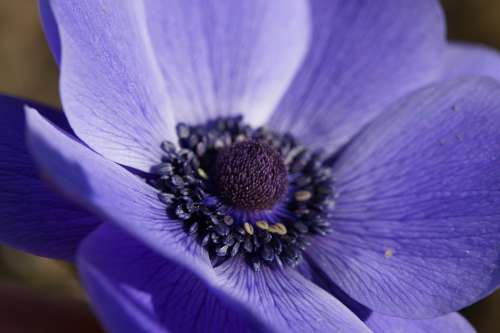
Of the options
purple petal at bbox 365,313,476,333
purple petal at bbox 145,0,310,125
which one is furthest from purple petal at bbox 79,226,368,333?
purple petal at bbox 145,0,310,125

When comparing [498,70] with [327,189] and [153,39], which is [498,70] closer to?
[327,189]

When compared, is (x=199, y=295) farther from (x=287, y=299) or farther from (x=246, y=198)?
(x=246, y=198)

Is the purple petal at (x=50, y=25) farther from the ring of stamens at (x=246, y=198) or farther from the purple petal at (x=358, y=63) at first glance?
the purple petal at (x=358, y=63)

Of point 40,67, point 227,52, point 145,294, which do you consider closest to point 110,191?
point 145,294

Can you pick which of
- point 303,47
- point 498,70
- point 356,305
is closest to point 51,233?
point 356,305

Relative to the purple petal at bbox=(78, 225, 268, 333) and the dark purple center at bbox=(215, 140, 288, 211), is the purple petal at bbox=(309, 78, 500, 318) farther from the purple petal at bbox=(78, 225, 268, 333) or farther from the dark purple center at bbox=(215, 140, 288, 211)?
the purple petal at bbox=(78, 225, 268, 333)

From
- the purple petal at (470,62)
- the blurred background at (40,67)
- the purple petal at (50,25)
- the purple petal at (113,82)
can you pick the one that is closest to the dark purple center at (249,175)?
the purple petal at (113,82)
